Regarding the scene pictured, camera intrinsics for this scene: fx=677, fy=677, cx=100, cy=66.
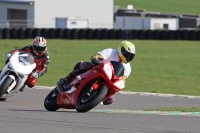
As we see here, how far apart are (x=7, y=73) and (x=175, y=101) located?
4.16 m

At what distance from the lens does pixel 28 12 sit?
52500 millimetres

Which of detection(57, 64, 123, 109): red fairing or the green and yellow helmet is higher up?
the green and yellow helmet

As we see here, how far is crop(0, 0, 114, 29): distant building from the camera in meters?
51.4

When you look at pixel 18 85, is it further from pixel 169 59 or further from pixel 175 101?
pixel 169 59

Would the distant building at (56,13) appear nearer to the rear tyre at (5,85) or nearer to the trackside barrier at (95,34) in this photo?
the trackside barrier at (95,34)

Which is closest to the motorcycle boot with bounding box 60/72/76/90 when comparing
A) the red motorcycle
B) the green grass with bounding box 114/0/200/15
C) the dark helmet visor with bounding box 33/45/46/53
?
the red motorcycle

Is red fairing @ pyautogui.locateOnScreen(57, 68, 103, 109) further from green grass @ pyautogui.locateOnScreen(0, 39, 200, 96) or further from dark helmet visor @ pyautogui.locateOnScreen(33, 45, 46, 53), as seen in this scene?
green grass @ pyautogui.locateOnScreen(0, 39, 200, 96)

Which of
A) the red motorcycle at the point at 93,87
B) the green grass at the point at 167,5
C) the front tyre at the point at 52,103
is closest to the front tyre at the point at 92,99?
the red motorcycle at the point at 93,87

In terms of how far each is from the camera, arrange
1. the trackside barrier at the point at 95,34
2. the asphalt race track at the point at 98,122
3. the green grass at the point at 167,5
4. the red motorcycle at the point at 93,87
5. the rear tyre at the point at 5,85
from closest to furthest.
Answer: the asphalt race track at the point at 98,122 → the red motorcycle at the point at 93,87 → the rear tyre at the point at 5,85 → the trackside barrier at the point at 95,34 → the green grass at the point at 167,5

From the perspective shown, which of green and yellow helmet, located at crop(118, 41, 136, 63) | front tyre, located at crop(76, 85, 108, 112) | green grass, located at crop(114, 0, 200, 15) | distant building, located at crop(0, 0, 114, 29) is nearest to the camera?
front tyre, located at crop(76, 85, 108, 112)

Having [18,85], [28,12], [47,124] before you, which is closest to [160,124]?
[47,124]

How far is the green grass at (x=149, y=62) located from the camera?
20047mm

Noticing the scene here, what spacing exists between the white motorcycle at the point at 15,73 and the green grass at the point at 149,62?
593 centimetres

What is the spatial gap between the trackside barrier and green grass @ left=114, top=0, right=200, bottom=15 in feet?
116
